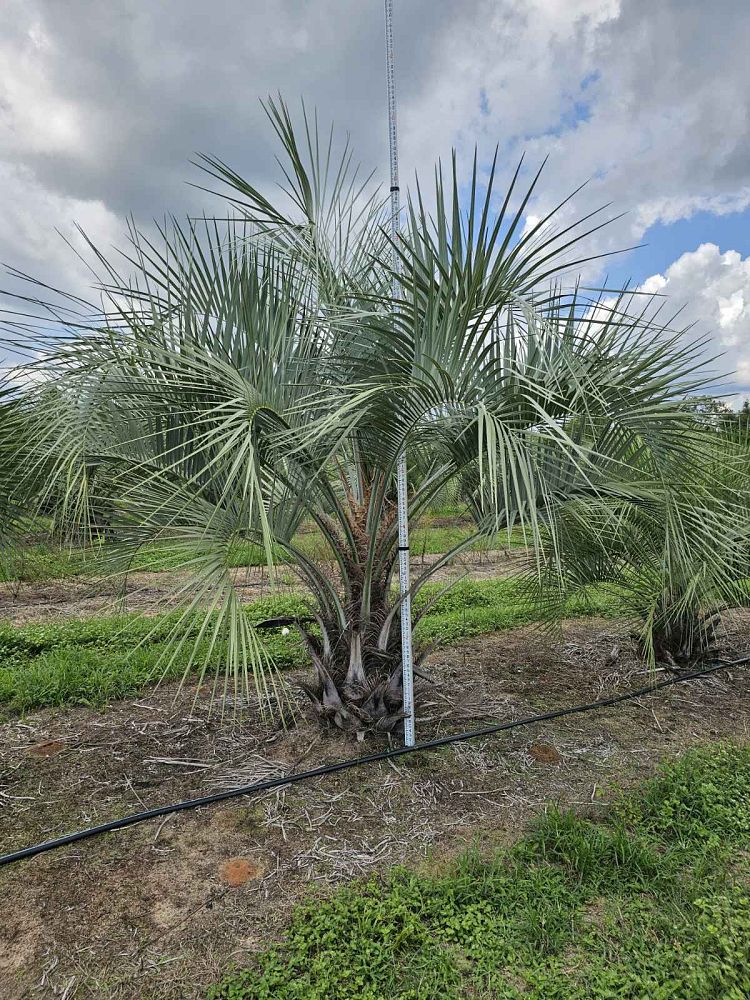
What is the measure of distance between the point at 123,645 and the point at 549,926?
370cm

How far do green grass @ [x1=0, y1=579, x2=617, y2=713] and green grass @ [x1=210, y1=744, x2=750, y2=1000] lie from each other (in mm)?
1213

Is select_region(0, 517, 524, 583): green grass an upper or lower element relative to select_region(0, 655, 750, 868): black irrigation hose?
upper

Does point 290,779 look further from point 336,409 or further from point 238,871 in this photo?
point 336,409

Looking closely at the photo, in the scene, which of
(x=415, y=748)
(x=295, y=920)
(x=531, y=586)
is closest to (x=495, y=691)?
(x=531, y=586)

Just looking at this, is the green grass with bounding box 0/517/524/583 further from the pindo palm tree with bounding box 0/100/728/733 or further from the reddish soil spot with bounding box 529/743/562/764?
the reddish soil spot with bounding box 529/743/562/764

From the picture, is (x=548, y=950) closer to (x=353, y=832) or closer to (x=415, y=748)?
(x=353, y=832)

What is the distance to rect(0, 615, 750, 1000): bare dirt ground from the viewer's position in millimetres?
1758

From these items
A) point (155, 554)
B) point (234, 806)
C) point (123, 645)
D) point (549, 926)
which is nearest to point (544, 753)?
point (549, 926)

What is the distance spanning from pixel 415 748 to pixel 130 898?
1.24 m

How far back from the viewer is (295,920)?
1.81m

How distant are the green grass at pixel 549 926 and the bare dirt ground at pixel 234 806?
14 centimetres

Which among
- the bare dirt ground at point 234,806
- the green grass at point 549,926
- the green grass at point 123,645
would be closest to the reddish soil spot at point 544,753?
the bare dirt ground at point 234,806

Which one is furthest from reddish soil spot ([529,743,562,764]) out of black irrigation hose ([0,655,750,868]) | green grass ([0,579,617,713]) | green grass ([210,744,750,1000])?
green grass ([0,579,617,713])

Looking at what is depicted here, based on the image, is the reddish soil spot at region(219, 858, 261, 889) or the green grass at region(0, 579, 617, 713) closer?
the reddish soil spot at region(219, 858, 261, 889)
